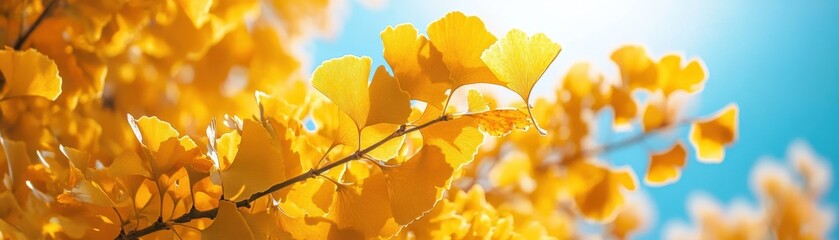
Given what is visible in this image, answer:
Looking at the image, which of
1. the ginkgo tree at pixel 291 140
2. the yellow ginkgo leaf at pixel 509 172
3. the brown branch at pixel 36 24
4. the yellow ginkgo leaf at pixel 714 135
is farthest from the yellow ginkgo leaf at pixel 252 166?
the yellow ginkgo leaf at pixel 509 172

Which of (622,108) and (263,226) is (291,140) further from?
(622,108)

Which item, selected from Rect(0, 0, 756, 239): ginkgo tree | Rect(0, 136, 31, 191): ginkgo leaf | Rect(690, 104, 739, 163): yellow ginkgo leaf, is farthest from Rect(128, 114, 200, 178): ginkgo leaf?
Rect(690, 104, 739, 163): yellow ginkgo leaf

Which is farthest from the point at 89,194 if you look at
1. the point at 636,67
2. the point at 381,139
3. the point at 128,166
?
the point at 636,67

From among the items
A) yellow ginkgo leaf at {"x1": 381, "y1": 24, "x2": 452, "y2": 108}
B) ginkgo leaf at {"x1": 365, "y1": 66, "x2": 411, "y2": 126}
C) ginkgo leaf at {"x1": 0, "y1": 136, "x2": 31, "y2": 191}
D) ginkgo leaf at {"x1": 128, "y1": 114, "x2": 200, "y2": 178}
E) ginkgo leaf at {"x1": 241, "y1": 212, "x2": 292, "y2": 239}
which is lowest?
ginkgo leaf at {"x1": 0, "y1": 136, "x2": 31, "y2": 191}

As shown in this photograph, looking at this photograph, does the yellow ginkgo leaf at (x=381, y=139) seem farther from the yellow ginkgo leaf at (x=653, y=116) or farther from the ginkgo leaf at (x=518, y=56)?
the yellow ginkgo leaf at (x=653, y=116)

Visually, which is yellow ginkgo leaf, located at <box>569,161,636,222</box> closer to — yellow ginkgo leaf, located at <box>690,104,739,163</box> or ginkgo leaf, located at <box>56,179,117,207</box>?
yellow ginkgo leaf, located at <box>690,104,739,163</box>

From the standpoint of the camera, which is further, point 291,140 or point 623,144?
point 623,144
